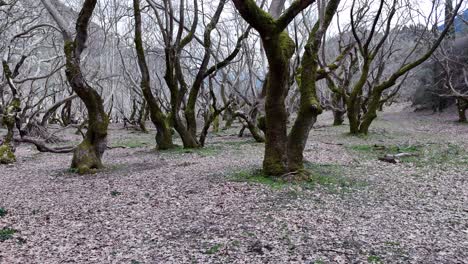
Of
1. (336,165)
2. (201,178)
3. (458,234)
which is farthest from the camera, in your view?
(336,165)

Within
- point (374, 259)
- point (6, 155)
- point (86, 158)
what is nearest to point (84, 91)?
point (86, 158)

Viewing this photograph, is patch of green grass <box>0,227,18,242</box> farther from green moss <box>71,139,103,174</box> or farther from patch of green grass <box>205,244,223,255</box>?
green moss <box>71,139,103,174</box>

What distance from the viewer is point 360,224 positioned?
4789 millimetres

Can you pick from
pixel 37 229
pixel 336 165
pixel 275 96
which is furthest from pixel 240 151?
pixel 37 229

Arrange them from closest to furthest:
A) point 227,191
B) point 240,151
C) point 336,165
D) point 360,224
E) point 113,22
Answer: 1. point 360,224
2. point 227,191
3. point 336,165
4. point 240,151
5. point 113,22

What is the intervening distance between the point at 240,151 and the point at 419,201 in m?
5.94

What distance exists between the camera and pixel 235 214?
17.1ft

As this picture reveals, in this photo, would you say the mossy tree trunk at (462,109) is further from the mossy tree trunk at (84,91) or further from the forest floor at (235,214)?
the mossy tree trunk at (84,91)

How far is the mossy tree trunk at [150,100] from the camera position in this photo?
10131mm

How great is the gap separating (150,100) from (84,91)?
9.84 feet

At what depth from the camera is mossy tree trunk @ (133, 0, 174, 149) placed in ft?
33.2

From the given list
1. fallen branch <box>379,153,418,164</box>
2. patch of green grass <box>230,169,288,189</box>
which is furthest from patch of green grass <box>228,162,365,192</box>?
fallen branch <box>379,153,418,164</box>

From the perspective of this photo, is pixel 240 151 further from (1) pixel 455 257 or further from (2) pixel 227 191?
(1) pixel 455 257

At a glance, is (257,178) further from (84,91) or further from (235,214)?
(84,91)
